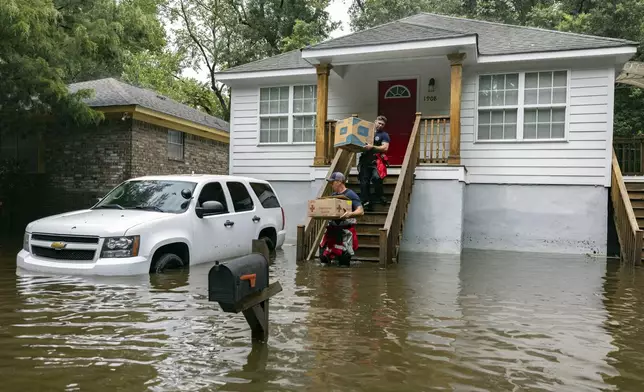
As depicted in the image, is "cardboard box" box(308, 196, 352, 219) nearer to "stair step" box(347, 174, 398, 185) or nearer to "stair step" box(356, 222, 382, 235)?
"stair step" box(356, 222, 382, 235)

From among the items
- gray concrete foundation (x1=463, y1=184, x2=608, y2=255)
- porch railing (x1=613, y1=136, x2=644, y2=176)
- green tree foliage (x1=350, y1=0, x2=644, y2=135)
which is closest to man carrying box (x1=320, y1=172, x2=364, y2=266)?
gray concrete foundation (x1=463, y1=184, x2=608, y2=255)

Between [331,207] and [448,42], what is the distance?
5.14 m

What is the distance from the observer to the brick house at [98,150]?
634 inches

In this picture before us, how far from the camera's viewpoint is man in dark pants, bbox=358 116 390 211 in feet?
36.2

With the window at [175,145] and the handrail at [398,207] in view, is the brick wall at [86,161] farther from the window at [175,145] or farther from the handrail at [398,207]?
the handrail at [398,207]

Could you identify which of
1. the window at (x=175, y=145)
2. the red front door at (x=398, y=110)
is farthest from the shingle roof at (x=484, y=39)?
the window at (x=175, y=145)

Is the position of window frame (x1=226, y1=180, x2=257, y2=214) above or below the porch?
below

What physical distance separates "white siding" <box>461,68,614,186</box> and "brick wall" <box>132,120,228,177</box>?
31.9ft

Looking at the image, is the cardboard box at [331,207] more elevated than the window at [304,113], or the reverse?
the window at [304,113]

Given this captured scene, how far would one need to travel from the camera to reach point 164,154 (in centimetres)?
1784

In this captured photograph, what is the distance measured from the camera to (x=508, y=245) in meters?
12.9

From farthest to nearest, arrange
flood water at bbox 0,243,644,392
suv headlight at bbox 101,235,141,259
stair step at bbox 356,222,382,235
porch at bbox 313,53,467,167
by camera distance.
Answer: porch at bbox 313,53,467,167 < stair step at bbox 356,222,382,235 < suv headlight at bbox 101,235,141,259 < flood water at bbox 0,243,644,392

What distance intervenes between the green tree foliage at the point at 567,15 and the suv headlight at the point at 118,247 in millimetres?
20088

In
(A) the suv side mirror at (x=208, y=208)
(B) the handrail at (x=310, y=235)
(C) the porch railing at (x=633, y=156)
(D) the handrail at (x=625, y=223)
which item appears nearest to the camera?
(A) the suv side mirror at (x=208, y=208)
